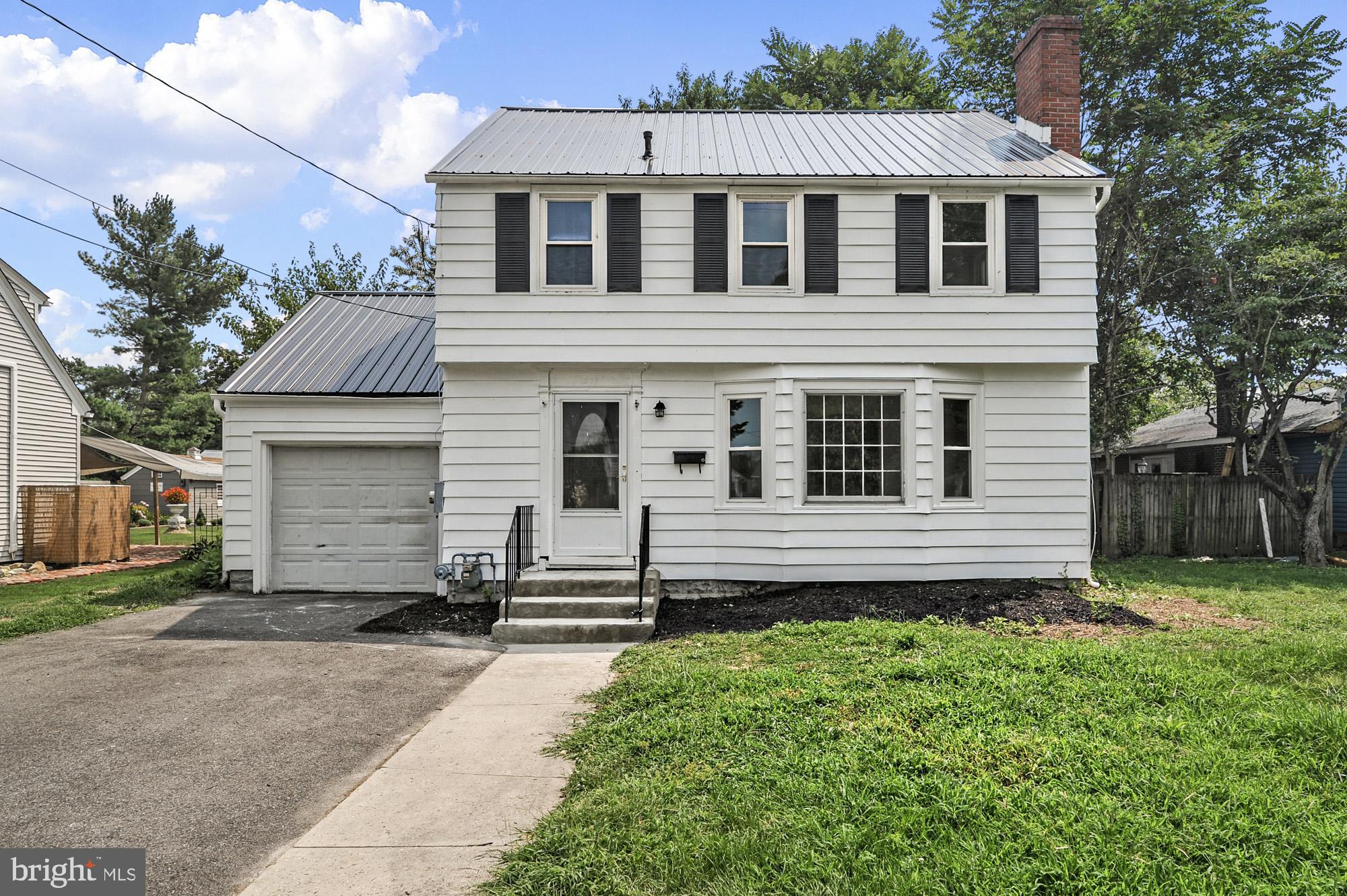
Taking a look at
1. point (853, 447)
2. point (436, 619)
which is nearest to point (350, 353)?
point (436, 619)

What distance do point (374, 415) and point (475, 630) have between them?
401cm

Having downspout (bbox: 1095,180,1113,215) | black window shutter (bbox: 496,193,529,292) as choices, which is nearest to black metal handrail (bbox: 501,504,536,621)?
black window shutter (bbox: 496,193,529,292)

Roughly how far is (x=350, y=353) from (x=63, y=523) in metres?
8.04

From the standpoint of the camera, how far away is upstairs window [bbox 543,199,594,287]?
9516 millimetres

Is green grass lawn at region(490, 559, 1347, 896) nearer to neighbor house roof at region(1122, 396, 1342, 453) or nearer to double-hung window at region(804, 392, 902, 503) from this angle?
double-hung window at region(804, 392, 902, 503)

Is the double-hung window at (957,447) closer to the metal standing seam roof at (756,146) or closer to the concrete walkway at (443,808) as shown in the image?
the metal standing seam roof at (756,146)

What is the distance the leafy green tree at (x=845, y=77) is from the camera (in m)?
21.4

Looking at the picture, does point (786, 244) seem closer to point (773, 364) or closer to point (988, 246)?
point (773, 364)

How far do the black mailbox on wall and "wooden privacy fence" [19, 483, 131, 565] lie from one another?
12.8m

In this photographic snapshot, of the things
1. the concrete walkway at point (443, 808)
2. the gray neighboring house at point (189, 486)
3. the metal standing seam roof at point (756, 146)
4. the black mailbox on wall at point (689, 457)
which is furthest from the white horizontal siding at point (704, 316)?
the gray neighboring house at point (189, 486)

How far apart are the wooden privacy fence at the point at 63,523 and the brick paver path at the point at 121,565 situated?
1.12ft

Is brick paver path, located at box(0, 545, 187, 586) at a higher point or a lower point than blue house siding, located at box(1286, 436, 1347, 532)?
lower

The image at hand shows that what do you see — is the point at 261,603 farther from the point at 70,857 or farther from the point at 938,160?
the point at 938,160

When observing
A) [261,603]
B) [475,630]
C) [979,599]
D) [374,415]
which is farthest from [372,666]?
[979,599]
